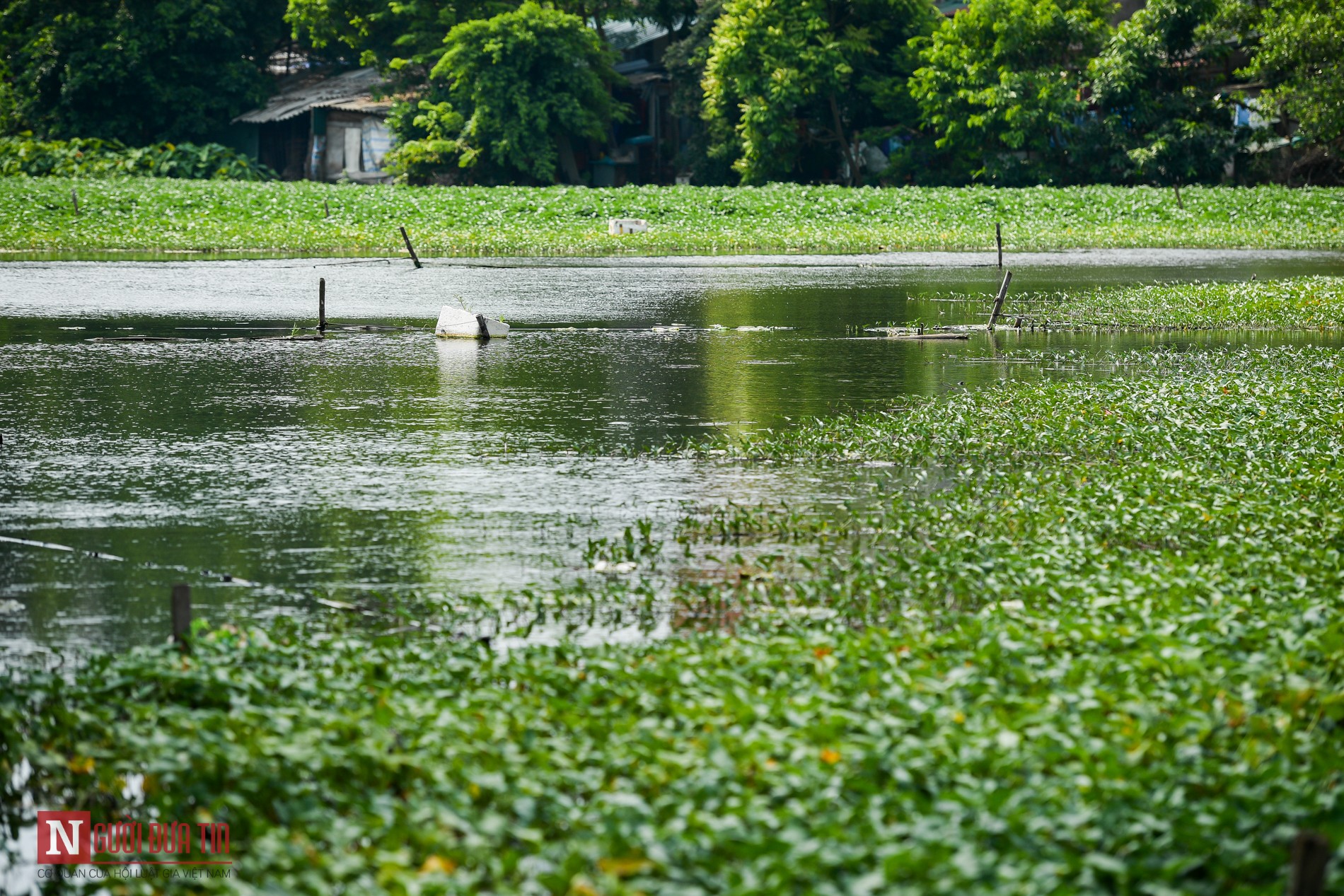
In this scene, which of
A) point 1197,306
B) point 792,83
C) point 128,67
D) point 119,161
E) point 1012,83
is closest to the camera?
point 1197,306

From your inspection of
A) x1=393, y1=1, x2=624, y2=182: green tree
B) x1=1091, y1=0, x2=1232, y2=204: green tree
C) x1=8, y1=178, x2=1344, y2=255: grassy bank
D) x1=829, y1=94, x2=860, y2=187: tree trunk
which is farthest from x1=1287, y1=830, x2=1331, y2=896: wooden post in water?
x1=829, y1=94, x2=860, y2=187: tree trunk

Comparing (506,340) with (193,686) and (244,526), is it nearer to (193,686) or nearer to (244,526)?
(244,526)

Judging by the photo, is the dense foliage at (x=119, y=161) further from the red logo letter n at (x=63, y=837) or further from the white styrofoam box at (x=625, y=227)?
the red logo letter n at (x=63, y=837)

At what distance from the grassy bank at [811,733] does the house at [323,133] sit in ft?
180

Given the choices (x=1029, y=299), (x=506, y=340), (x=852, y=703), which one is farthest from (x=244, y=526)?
(x=1029, y=299)

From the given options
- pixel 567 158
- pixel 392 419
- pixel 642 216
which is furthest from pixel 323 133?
pixel 392 419

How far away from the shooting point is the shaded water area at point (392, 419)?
8.89 meters

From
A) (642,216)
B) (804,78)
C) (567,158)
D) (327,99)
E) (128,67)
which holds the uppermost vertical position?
(128,67)

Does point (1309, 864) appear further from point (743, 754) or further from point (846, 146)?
point (846, 146)

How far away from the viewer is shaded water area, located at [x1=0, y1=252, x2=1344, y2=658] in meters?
8.89

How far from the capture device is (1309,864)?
421 cm

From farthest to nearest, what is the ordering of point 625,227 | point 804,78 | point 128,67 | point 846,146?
point 128,67
point 846,146
point 804,78
point 625,227

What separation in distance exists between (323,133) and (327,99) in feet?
5.41

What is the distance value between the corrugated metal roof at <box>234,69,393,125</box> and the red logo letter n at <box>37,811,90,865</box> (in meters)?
56.7
